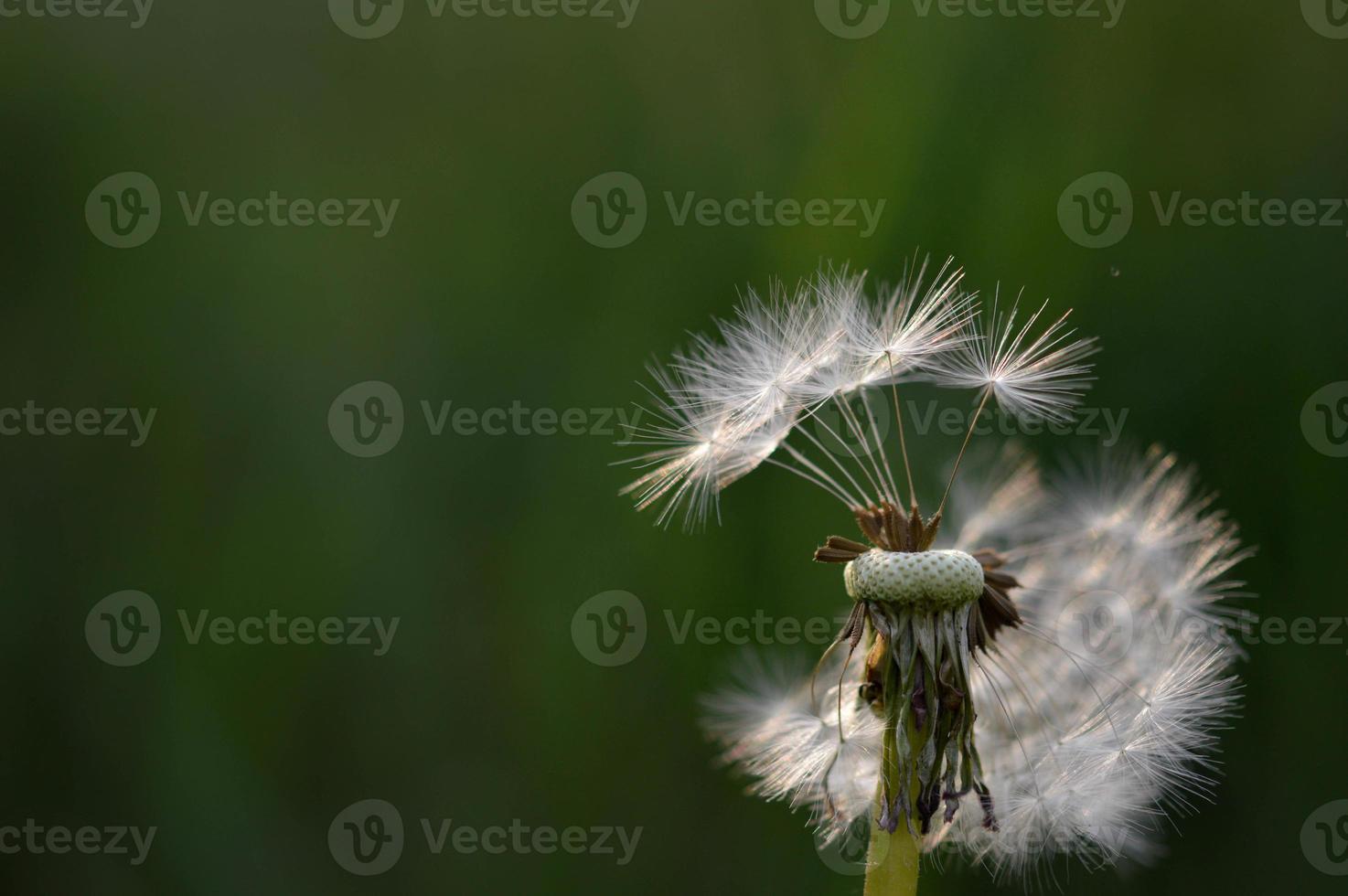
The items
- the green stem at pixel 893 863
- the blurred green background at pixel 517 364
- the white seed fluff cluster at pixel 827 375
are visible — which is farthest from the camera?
the blurred green background at pixel 517 364

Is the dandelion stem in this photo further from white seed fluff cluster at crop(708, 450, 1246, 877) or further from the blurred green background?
the blurred green background

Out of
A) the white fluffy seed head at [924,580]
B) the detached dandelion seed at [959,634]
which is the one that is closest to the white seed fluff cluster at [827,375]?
the detached dandelion seed at [959,634]

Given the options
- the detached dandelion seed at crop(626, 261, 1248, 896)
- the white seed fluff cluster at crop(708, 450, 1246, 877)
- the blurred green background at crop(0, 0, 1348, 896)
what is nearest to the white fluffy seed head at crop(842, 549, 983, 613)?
the detached dandelion seed at crop(626, 261, 1248, 896)

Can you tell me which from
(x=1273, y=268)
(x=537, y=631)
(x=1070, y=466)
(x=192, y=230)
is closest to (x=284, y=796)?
(x=537, y=631)

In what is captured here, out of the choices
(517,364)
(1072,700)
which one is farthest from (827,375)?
(517,364)

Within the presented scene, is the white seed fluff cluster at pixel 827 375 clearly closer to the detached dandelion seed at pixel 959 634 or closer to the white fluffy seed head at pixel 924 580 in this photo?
the detached dandelion seed at pixel 959 634

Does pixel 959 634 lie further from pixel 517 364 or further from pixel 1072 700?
pixel 517 364
